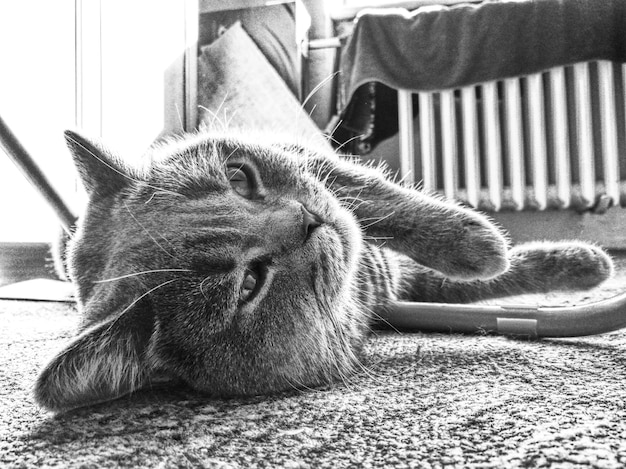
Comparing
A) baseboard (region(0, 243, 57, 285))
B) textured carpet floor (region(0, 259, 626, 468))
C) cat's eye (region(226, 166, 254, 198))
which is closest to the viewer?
textured carpet floor (region(0, 259, 626, 468))

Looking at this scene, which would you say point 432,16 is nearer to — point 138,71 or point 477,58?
point 477,58

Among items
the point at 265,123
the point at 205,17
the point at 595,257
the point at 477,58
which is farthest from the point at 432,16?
the point at 595,257

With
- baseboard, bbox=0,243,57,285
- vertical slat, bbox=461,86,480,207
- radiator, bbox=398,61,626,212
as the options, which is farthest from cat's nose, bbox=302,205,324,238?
vertical slat, bbox=461,86,480,207

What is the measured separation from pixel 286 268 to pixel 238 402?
0.19 meters

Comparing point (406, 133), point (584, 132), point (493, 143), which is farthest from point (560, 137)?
point (406, 133)

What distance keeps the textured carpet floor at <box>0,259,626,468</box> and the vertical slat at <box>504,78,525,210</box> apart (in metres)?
1.85

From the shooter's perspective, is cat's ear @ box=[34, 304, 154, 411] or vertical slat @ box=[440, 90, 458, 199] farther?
vertical slat @ box=[440, 90, 458, 199]

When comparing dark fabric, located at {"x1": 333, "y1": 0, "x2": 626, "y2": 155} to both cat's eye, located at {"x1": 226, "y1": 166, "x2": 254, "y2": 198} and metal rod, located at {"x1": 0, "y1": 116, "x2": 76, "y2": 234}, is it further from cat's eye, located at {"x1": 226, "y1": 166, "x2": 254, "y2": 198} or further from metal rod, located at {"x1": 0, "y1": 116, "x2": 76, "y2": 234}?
cat's eye, located at {"x1": 226, "y1": 166, "x2": 254, "y2": 198}

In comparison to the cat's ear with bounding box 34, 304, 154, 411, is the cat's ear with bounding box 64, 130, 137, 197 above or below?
above

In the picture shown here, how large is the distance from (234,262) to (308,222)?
0.13 metres

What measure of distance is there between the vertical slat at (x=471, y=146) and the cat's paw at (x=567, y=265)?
1443 millimetres

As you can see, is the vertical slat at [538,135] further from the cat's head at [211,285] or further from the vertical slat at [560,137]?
the cat's head at [211,285]

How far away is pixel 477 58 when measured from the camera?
92.9 inches

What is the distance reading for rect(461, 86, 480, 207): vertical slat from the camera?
8.27ft
